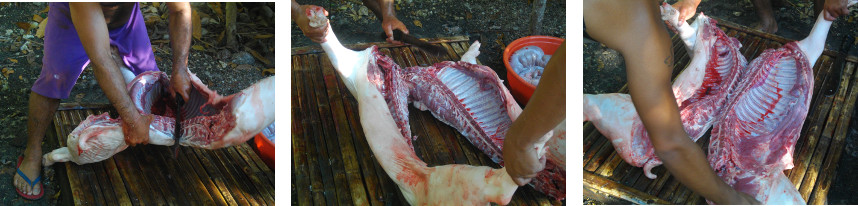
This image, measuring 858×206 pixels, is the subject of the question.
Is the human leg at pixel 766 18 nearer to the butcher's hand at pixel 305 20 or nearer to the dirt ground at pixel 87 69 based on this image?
the butcher's hand at pixel 305 20

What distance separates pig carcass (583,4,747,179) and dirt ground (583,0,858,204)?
0.26m

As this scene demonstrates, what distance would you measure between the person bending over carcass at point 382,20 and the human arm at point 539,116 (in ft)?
2.85

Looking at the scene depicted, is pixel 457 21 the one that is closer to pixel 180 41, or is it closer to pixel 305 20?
pixel 305 20

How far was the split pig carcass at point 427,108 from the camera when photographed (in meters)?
1.92

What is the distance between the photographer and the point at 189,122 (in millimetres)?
2047

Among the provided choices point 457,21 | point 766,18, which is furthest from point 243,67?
point 766,18

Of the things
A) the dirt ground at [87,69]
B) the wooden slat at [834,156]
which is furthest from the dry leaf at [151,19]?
the wooden slat at [834,156]

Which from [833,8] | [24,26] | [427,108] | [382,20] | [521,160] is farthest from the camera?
[382,20]

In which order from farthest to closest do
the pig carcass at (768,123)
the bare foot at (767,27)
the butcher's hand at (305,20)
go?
the bare foot at (767,27) → the butcher's hand at (305,20) → the pig carcass at (768,123)

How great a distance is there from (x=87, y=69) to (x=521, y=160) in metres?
1.80

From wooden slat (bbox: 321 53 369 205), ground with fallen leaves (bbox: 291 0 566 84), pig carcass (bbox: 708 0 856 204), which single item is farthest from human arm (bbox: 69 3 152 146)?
pig carcass (bbox: 708 0 856 204)

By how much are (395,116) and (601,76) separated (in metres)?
0.84

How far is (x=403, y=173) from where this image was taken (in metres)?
2.03

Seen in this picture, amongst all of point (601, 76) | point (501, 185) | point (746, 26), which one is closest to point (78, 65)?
point (501, 185)
